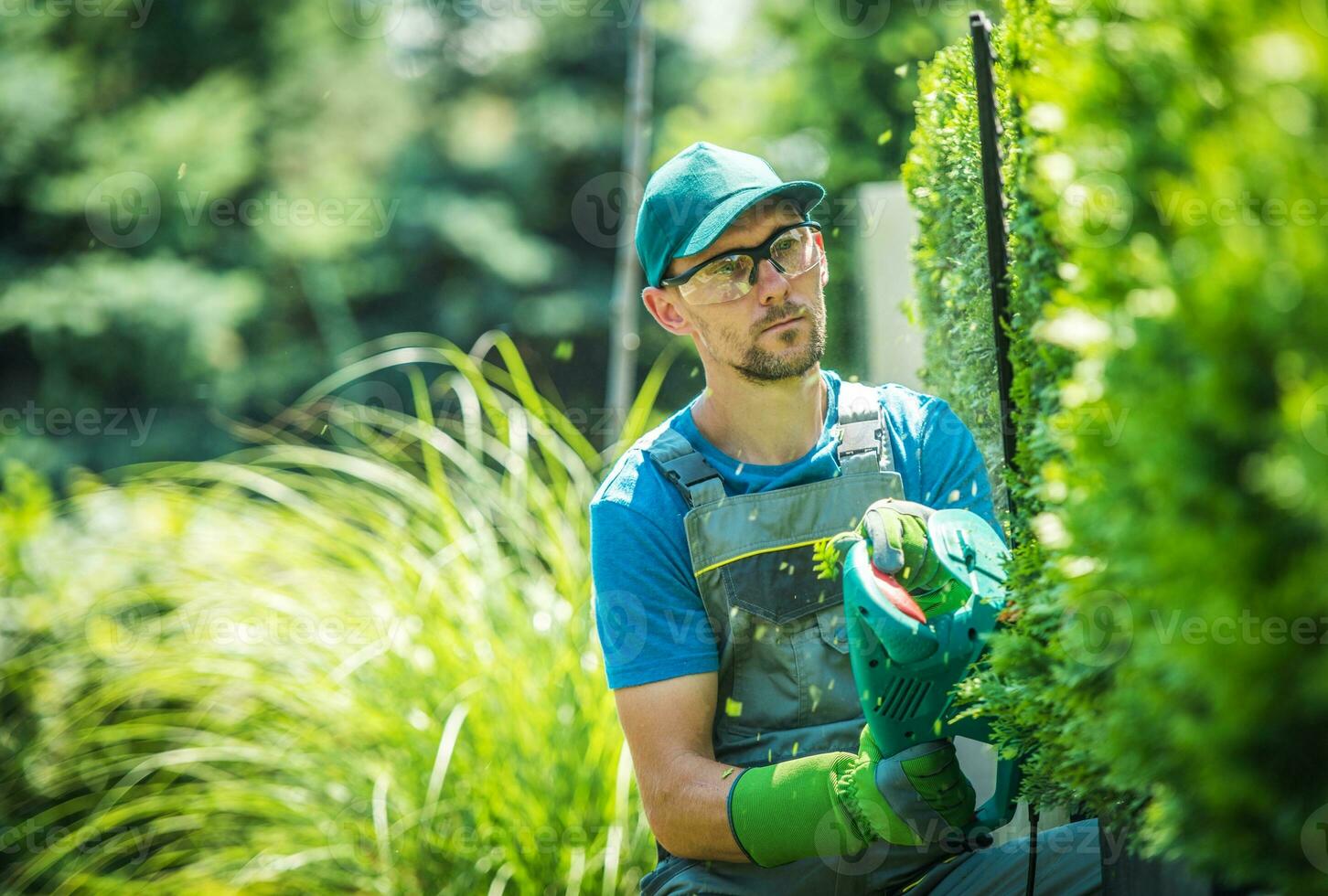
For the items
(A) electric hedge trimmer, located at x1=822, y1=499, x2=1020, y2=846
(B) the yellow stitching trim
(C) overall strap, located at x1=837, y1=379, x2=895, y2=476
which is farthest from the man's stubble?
(A) electric hedge trimmer, located at x1=822, y1=499, x2=1020, y2=846

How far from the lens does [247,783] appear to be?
3123 millimetres

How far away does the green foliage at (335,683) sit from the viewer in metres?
2.81

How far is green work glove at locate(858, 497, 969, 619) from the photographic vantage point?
1.50 meters

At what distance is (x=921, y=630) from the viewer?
146 centimetres

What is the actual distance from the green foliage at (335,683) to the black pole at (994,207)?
163 cm

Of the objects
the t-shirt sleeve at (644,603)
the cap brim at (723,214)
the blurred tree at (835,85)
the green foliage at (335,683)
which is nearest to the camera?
the t-shirt sleeve at (644,603)

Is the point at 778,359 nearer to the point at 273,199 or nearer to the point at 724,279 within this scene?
the point at 724,279

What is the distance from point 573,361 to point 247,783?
36.0 ft

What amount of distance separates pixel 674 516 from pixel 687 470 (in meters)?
0.09

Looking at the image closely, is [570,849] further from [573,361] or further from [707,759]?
[573,361]

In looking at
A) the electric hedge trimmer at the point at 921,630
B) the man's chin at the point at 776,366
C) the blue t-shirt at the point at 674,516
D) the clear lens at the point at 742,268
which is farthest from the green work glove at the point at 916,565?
the clear lens at the point at 742,268

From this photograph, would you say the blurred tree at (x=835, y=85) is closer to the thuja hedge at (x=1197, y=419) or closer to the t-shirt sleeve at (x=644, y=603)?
the t-shirt sleeve at (x=644, y=603)

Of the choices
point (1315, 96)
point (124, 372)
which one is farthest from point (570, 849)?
point (124, 372)

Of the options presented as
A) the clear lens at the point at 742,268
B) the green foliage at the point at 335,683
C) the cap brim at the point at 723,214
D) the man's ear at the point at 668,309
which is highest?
the cap brim at the point at 723,214
